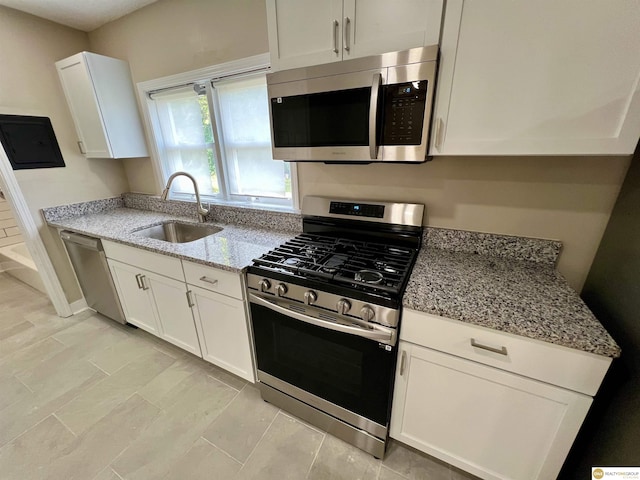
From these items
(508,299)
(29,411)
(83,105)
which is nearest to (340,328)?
(508,299)

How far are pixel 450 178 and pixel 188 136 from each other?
6.94ft

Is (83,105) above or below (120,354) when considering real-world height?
above

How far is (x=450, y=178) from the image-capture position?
1.37m

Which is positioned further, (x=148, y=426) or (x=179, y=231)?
(x=179, y=231)

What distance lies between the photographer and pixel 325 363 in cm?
125

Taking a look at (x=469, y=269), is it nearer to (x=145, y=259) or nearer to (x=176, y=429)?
(x=176, y=429)

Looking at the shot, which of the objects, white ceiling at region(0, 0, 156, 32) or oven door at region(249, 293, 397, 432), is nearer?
oven door at region(249, 293, 397, 432)

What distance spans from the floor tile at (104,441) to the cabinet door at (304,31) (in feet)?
6.86

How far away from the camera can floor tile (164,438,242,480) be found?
1255 millimetres

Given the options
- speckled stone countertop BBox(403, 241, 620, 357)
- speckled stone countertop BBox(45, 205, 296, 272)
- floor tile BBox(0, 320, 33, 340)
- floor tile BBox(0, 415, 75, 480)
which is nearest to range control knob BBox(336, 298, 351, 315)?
speckled stone countertop BBox(403, 241, 620, 357)

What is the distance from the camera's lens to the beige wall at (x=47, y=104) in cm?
196

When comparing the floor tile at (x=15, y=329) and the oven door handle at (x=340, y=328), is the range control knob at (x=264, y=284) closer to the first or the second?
the oven door handle at (x=340, y=328)

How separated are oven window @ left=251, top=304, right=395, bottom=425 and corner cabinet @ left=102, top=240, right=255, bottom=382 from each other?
0.55 feet

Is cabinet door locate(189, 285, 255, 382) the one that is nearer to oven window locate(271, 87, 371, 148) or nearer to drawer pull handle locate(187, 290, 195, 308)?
drawer pull handle locate(187, 290, 195, 308)
